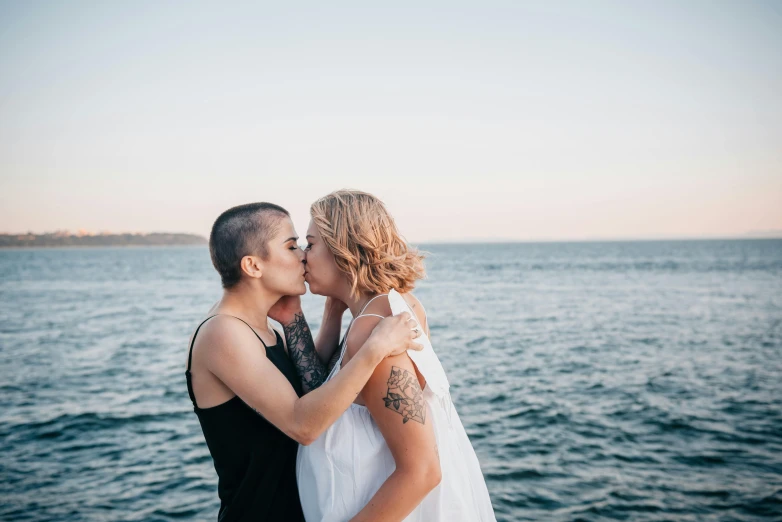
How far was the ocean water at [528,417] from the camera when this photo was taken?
8.41 meters

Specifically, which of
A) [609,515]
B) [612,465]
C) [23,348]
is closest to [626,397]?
[612,465]

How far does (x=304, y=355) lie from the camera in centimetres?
311

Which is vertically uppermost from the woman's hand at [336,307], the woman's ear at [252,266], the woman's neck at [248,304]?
the woman's ear at [252,266]

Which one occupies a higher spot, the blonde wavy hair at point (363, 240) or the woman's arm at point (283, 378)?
the blonde wavy hair at point (363, 240)

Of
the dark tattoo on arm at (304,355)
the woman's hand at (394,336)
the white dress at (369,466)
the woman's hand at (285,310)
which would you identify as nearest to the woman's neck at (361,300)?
the white dress at (369,466)

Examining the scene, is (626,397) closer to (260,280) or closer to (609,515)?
(609,515)

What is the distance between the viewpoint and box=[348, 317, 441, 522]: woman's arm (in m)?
2.26

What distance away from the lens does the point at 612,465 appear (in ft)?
31.2

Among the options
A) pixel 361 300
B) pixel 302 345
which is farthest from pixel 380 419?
pixel 302 345

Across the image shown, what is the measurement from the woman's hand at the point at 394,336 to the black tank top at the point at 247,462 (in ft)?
2.56

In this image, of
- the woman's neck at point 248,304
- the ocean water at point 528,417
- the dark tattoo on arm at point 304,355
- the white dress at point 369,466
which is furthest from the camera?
the ocean water at point 528,417

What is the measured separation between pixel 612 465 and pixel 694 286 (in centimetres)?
4029

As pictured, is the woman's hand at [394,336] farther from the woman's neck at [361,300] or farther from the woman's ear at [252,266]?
the woman's ear at [252,266]

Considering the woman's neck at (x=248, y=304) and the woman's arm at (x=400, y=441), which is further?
the woman's neck at (x=248, y=304)
